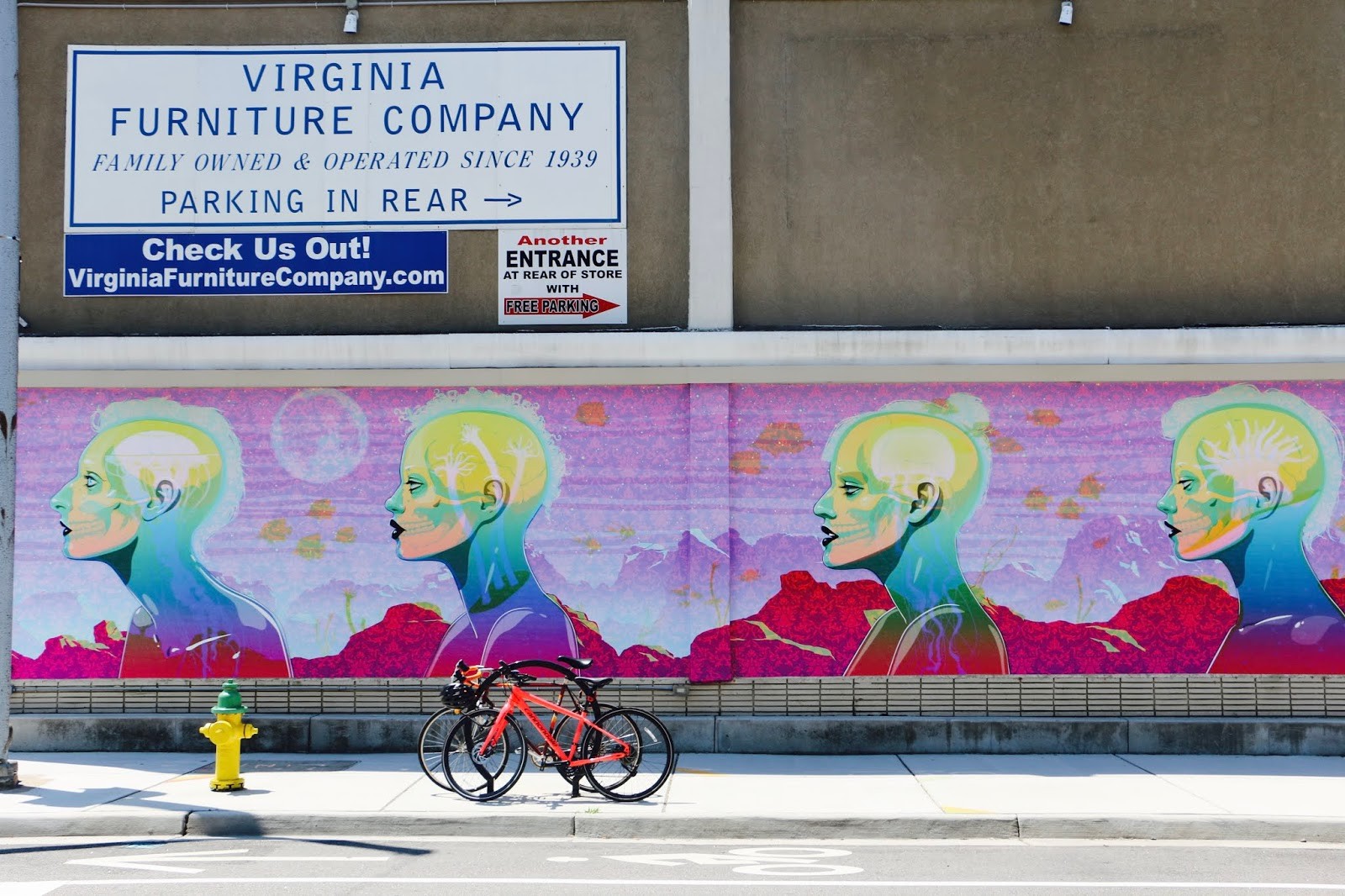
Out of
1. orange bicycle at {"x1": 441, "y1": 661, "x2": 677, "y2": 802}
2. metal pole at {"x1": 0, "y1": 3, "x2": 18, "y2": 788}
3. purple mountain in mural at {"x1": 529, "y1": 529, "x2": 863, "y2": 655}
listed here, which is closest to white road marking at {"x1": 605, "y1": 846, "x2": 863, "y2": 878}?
orange bicycle at {"x1": 441, "y1": 661, "x2": 677, "y2": 802}

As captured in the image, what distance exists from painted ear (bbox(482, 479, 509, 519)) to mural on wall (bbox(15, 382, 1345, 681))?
24 millimetres

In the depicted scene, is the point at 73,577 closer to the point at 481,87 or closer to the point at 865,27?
the point at 481,87

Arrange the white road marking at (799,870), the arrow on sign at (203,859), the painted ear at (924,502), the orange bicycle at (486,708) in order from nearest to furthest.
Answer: the white road marking at (799,870)
the arrow on sign at (203,859)
the orange bicycle at (486,708)
the painted ear at (924,502)

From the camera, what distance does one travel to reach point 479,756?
31.0 feet

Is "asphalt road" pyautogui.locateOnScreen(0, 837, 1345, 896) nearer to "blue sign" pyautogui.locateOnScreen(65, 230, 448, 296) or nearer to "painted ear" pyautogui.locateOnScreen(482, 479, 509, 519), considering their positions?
"painted ear" pyautogui.locateOnScreen(482, 479, 509, 519)

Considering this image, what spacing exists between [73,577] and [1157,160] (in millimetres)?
10690

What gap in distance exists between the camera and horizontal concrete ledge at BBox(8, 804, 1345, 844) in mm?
8570

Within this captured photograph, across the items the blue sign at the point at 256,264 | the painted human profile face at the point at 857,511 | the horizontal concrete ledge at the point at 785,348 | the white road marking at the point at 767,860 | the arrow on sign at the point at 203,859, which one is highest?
the blue sign at the point at 256,264

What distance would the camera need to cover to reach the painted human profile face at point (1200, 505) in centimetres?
1157

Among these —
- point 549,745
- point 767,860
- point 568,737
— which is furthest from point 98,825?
point 767,860

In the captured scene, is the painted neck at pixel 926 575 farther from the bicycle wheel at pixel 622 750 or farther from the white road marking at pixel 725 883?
the white road marking at pixel 725 883

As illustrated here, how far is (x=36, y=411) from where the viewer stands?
1187 cm

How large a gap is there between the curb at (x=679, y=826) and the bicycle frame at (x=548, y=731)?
64 centimetres

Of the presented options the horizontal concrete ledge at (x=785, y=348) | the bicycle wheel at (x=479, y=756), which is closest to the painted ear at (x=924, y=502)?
the horizontal concrete ledge at (x=785, y=348)
